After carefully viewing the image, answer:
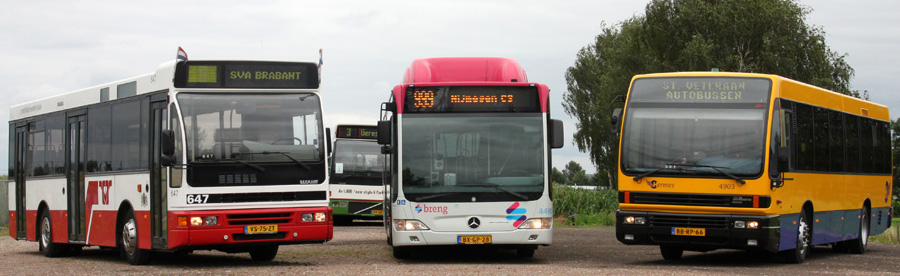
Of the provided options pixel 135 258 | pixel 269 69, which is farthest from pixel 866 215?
pixel 135 258

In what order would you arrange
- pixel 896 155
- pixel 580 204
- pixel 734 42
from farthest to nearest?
pixel 896 155, pixel 734 42, pixel 580 204

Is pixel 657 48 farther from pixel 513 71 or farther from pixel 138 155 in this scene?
pixel 138 155

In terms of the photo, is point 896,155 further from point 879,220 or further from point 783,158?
point 783,158

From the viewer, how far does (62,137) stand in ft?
61.8

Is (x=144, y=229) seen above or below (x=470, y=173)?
below

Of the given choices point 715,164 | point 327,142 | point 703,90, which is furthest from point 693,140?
point 327,142

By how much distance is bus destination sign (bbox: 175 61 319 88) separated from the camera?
14953 millimetres

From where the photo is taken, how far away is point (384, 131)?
1596 centimetres

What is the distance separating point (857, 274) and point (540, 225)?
4.21 m

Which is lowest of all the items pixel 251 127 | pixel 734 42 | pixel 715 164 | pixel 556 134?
pixel 715 164

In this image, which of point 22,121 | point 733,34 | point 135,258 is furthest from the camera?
point 733,34

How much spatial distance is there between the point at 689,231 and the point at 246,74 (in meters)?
6.44

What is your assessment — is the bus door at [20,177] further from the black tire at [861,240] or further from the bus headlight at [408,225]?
the black tire at [861,240]

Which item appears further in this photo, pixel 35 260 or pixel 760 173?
pixel 35 260
